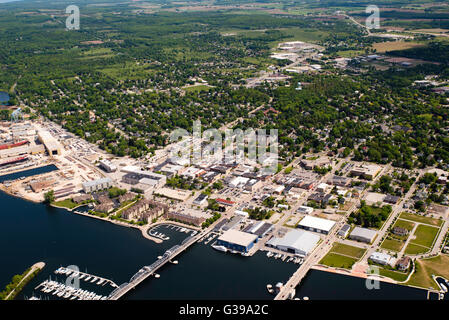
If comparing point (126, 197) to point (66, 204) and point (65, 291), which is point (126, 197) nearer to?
point (66, 204)

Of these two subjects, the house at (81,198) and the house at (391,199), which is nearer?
the house at (391,199)

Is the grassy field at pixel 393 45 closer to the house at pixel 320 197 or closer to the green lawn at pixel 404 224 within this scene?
the house at pixel 320 197

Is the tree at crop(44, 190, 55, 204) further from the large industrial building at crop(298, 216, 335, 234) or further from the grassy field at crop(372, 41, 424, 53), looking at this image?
the grassy field at crop(372, 41, 424, 53)

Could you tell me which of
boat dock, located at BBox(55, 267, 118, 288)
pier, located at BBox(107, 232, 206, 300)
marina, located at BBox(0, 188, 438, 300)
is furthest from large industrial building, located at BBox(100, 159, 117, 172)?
boat dock, located at BBox(55, 267, 118, 288)

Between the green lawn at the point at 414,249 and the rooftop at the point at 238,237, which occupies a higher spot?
the rooftop at the point at 238,237

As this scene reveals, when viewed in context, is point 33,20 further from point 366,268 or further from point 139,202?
point 366,268

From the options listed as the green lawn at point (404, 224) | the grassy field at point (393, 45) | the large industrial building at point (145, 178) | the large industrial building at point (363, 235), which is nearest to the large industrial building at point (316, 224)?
the large industrial building at point (363, 235)

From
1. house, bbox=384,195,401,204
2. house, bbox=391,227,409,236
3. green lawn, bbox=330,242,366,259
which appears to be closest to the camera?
green lawn, bbox=330,242,366,259

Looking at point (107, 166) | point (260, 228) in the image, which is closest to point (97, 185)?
point (107, 166)
